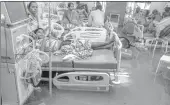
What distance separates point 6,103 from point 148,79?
2820 millimetres

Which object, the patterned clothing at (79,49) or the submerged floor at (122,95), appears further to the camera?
the patterned clothing at (79,49)

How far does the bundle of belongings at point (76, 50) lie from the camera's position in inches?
125

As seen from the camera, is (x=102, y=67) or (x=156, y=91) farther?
(x=156, y=91)

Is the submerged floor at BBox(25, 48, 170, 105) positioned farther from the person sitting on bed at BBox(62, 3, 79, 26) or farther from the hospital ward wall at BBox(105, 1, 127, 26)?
the hospital ward wall at BBox(105, 1, 127, 26)

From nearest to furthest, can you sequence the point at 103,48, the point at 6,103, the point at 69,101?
the point at 6,103 → the point at 69,101 → the point at 103,48

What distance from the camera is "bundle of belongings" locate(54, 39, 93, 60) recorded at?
10.5 ft

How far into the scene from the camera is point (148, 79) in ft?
12.4

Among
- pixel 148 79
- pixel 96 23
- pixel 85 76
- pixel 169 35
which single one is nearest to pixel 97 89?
pixel 85 76

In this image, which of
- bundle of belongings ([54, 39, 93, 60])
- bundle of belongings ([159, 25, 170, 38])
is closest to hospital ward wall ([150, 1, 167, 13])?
Answer: bundle of belongings ([159, 25, 170, 38])

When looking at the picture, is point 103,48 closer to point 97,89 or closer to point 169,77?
point 97,89

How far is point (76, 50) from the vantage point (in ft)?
11.1

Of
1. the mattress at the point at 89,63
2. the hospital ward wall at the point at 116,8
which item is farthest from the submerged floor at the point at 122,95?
the hospital ward wall at the point at 116,8

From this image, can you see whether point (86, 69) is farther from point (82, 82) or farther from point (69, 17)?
point (69, 17)

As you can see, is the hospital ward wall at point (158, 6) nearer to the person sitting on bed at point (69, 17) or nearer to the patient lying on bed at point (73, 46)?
the person sitting on bed at point (69, 17)
